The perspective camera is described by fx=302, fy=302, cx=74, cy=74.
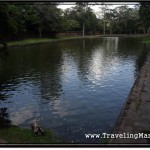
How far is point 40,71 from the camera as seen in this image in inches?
1191

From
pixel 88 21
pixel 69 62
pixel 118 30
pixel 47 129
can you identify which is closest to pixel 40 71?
pixel 69 62

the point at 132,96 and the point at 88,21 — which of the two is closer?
the point at 132,96

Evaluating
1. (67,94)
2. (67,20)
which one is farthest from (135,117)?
(67,20)

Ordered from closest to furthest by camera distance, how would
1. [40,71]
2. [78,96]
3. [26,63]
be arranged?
[78,96], [40,71], [26,63]

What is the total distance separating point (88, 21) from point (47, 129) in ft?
193

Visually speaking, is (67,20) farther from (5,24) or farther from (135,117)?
(135,117)

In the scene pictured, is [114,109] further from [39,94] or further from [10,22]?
[10,22]

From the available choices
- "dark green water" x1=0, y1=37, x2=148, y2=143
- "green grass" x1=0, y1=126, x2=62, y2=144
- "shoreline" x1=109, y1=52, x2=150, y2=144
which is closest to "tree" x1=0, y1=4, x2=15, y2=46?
"dark green water" x1=0, y1=37, x2=148, y2=143

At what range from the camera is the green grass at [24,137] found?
11.9 meters

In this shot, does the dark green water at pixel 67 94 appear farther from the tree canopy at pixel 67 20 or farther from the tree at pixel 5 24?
the tree canopy at pixel 67 20

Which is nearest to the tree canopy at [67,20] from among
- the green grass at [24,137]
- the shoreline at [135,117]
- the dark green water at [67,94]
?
the dark green water at [67,94]

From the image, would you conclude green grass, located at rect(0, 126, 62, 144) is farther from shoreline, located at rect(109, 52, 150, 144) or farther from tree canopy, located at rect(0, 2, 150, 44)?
tree canopy, located at rect(0, 2, 150, 44)

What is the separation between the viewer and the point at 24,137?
40.6ft

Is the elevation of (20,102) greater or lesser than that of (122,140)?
lesser
